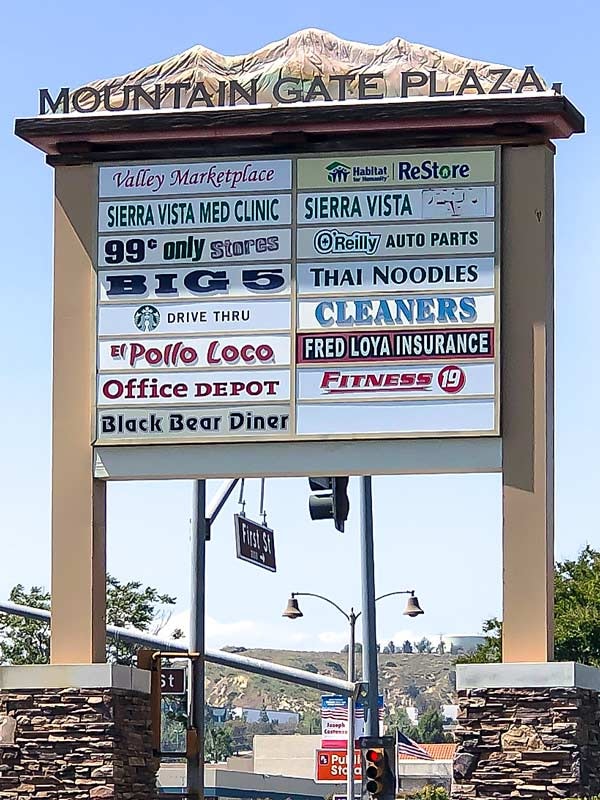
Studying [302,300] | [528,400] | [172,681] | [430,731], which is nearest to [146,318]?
[302,300]

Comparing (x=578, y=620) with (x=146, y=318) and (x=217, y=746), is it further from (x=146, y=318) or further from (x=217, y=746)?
(x=217, y=746)

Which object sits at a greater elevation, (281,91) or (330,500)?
(281,91)

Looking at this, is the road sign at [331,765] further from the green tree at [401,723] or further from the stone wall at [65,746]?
the green tree at [401,723]

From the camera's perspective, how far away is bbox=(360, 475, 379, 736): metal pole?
27.8 metres

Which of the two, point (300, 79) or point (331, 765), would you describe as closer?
point (300, 79)

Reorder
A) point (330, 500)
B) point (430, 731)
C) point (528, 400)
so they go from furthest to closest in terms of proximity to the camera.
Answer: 1. point (430, 731)
2. point (330, 500)
3. point (528, 400)

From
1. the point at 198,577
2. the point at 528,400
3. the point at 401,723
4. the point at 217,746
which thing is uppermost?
the point at 528,400

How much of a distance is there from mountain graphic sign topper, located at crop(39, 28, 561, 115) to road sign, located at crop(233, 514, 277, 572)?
1069 centimetres

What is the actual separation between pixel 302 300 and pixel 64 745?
5605 mm

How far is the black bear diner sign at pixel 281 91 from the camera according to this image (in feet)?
66.1

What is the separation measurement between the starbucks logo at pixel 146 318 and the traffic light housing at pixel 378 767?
668 centimetres

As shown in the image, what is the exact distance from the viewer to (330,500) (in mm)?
21453

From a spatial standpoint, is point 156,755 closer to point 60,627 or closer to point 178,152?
point 60,627

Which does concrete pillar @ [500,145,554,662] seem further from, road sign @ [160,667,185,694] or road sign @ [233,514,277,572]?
road sign @ [233,514,277,572]
